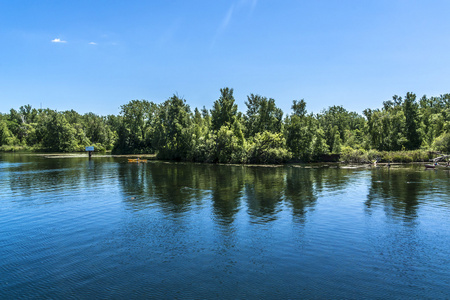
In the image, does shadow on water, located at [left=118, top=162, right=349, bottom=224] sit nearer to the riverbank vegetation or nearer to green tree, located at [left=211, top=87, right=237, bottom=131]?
the riverbank vegetation

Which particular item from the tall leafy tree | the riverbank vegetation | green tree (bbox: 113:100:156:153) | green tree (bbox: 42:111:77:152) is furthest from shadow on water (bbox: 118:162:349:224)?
green tree (bbox: 42:111:77:152)

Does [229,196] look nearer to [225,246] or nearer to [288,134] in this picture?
[225,246]

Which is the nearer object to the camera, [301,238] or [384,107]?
[301,238]

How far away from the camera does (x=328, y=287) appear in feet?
43.7

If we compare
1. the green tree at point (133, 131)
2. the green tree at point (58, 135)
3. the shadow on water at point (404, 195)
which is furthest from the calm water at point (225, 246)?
the green tree at point (58, 135)

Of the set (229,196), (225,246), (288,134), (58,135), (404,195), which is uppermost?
(58,135)

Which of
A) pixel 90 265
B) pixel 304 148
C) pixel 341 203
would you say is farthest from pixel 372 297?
pixel 304 148

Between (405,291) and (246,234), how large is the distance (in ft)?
33.2

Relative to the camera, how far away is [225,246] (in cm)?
1839

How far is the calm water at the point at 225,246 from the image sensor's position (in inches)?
525

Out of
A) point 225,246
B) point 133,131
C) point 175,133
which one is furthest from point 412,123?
point 133,131

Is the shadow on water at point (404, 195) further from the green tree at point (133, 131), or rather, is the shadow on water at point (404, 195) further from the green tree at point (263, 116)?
the green tree at point (133, 131)

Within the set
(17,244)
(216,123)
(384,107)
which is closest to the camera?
(17,244)

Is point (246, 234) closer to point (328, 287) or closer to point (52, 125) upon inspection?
point (328, 287)
